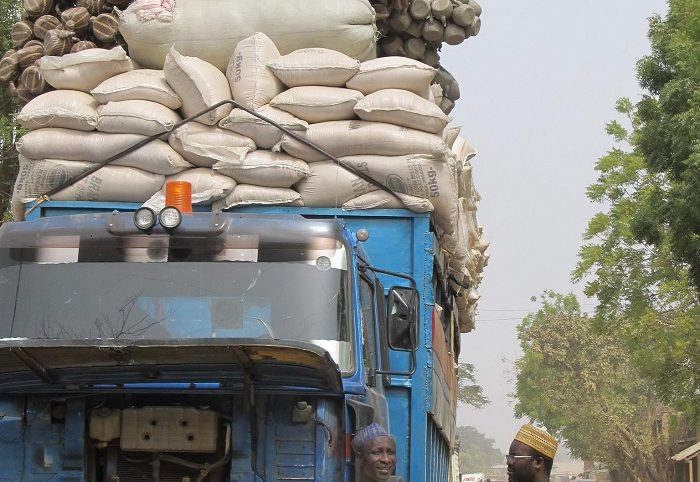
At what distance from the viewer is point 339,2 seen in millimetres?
8367

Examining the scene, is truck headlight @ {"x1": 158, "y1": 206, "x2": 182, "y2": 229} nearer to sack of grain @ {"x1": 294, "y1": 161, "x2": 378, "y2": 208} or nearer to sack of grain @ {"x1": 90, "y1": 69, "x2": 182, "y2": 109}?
sack of grain @ {"x1": 294, "y1": 161, "x2": 378, "y2": 208}

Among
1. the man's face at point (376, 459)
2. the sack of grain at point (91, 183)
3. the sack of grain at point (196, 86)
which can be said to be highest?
the sack of grain at point (196, 86)

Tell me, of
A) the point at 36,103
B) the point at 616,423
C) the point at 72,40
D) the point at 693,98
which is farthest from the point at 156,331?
the point at 616,423

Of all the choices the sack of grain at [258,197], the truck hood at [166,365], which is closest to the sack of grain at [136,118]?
the sack of grain at [258,197]

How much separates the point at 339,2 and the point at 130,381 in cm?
370

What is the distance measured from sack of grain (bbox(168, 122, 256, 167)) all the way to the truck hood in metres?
2.37

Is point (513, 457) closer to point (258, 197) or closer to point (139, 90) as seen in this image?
point (258, 197)

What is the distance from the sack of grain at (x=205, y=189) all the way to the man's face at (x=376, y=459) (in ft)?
8.58

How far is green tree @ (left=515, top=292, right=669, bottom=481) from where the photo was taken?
46.8 m

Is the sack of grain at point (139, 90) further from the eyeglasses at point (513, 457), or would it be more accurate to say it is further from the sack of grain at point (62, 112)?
the eyeglasses at point (513, 457)

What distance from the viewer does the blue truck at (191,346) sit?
5.40 meters

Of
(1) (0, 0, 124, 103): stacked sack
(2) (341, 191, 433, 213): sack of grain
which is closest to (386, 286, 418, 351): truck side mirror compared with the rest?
(2) (341, 191, 433, 213): sack of grain

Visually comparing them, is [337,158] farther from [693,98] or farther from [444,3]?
[693,98]

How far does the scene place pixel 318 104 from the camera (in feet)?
25.5
